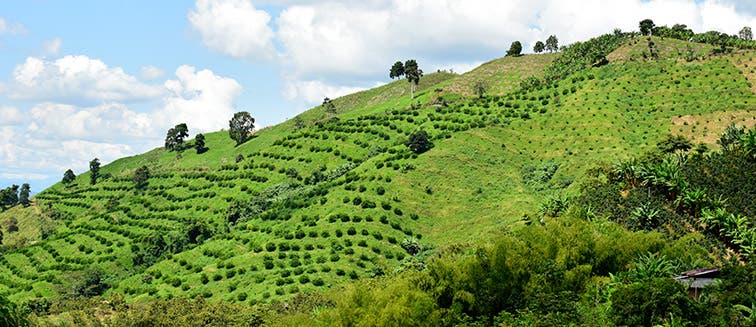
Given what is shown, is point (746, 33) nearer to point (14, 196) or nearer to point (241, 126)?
point (241, 126)

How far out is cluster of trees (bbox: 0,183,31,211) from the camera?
182 meters

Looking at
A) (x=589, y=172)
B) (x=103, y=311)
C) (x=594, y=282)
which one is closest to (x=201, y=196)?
(x=103, y=311)

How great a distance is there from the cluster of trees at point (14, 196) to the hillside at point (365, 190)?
699 centimetres

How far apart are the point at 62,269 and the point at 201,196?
1396 inches

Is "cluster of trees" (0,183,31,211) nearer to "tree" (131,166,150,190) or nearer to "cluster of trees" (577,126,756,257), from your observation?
"tree" (131,166,150,190)

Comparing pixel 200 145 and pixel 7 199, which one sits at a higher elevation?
pixel 200 145

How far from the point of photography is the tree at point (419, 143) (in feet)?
416

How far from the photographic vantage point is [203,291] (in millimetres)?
83875

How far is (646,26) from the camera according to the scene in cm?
17150

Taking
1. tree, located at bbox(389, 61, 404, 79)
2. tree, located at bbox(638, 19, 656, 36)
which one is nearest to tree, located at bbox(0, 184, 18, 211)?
tree, located at bbox(389, 61, 404, 79)

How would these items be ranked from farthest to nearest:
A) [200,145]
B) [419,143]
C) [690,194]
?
1. [200,145]
2. [419,143]
3. [690,194]

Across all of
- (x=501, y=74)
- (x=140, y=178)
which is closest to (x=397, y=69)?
(x=501, y=74)

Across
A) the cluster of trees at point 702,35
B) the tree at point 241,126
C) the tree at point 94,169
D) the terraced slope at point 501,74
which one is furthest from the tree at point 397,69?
the tree at point 94,169

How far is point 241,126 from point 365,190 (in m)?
89.1
